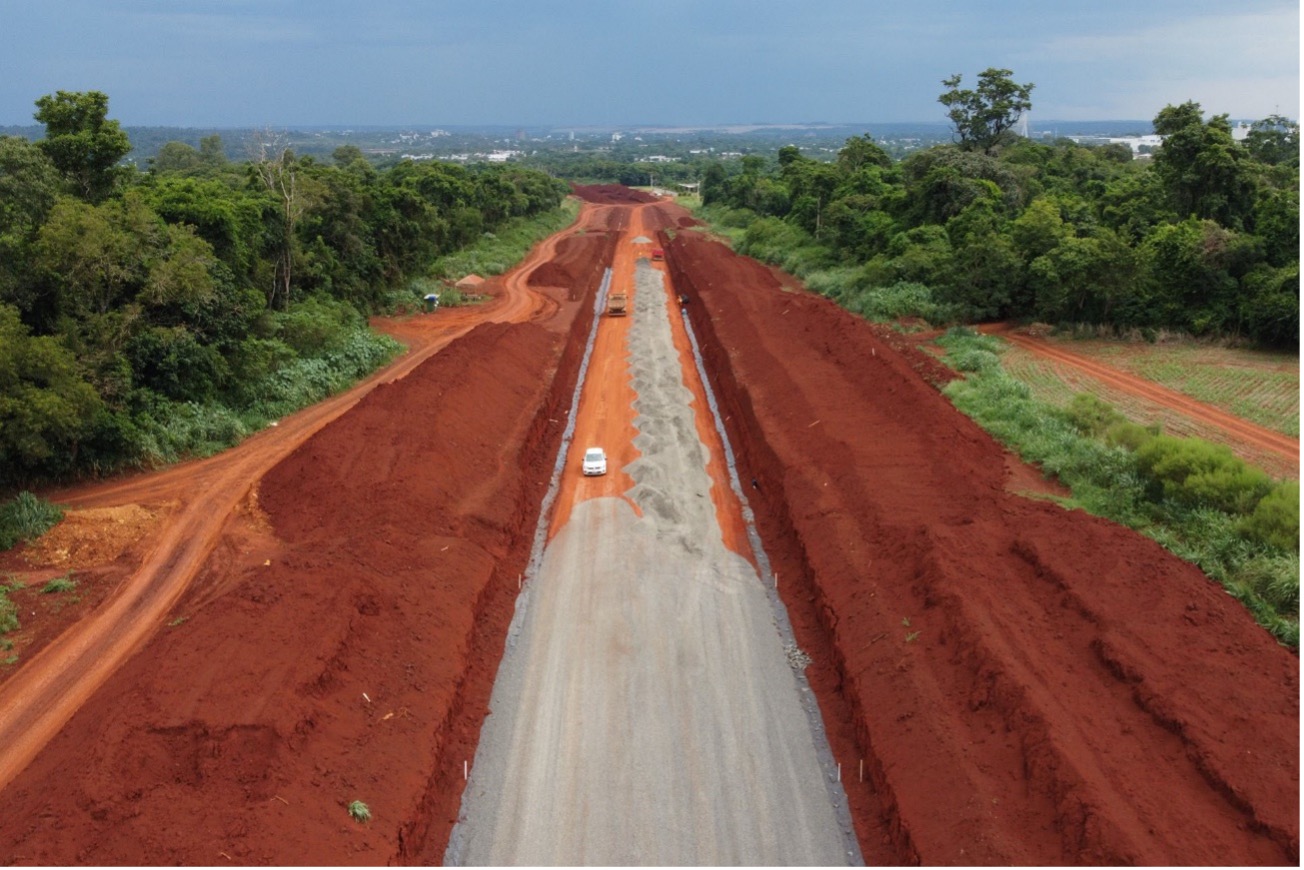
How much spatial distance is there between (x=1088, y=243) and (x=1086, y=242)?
0.21 meters

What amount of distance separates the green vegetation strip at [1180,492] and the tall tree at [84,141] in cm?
3014

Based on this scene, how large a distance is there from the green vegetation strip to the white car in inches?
478

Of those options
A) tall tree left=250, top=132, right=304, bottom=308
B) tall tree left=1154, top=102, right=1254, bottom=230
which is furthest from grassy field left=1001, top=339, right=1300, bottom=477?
tall tree left=250, top=132, right=304, bottom=308

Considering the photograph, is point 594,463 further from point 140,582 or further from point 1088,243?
point 1088,243

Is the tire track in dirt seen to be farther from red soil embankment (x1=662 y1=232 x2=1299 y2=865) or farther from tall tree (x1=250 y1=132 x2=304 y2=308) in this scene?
red soil embankment (x1=662 y1=232 x2=1299 y2=865)

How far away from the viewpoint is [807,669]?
688 inches

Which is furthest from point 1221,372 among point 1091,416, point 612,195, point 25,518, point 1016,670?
point 612,195

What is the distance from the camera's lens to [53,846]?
1114 centimetres

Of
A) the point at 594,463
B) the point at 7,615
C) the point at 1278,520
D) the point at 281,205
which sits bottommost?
the point at 7,615

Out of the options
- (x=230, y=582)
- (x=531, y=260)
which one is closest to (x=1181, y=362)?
(x=230, y=582)

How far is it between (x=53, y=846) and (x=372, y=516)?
1099 centimetres

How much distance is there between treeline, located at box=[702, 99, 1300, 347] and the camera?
35281 millimetres

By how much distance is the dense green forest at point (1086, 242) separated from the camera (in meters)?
35.3

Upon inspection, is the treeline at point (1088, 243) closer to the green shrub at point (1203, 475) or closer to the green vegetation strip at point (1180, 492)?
the green vegetation strip at point (1180, 492)
